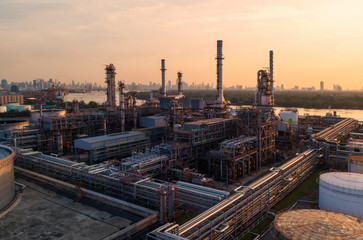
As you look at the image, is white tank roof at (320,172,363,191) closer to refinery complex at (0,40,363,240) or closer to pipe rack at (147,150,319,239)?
refinery complex at (0,40,363,240)

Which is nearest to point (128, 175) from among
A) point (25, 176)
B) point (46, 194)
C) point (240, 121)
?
point (46, 194)

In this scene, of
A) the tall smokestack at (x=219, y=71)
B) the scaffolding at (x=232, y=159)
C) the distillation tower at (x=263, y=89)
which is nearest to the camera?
the scaffolding at (x=232, y=159)

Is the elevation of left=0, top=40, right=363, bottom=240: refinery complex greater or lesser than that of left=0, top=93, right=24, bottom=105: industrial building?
lesser

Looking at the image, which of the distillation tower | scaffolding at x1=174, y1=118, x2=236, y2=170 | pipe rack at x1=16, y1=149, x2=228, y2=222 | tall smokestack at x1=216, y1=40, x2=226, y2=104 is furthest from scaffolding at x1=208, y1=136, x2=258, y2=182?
tall smokestack at x1=216, y1=40, x2=226, y2=104

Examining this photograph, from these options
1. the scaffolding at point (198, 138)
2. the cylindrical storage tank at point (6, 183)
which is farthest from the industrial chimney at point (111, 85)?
the cylindrical storage tank at point (6, 183)

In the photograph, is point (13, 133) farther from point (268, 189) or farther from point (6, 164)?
point (268, 189)

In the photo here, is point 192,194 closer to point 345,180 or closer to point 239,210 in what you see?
point 239,210

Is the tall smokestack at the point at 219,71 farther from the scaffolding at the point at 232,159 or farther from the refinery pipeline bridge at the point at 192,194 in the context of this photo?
the refinery pipeline bridge at the point at 192,194
